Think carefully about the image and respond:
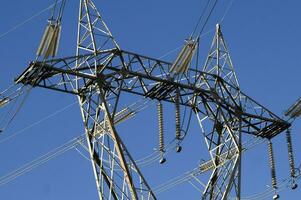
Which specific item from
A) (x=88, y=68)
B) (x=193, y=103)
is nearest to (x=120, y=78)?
(x=88, y=68)

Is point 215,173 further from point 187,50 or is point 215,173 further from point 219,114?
point 187,50

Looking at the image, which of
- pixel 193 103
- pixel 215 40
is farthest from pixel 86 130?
pixel 215 40

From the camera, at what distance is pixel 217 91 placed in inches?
1499

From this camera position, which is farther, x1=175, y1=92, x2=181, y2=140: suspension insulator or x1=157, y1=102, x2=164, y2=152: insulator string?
x1=175, y1=92, x2=181, y2=140: suspension insulator

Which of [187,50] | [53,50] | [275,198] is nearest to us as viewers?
[53,50]

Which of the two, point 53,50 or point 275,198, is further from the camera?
point 275,198

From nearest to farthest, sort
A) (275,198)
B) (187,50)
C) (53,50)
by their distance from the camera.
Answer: (53,50) < (187,50) < (275,198)

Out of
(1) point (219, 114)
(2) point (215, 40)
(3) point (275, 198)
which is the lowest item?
(3) point (275, 198)

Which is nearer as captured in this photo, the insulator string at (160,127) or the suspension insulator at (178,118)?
the insulator string at (160,127)

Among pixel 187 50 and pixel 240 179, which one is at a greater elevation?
pixel 187 50

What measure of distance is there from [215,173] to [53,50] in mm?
7881

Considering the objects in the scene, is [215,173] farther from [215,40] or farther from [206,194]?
[215,40]

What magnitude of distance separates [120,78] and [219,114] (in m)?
4.82

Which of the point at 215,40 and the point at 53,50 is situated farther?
the point at 215,40
